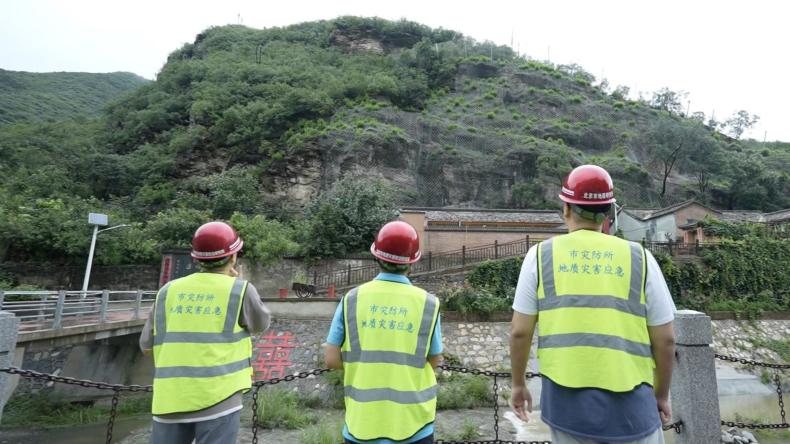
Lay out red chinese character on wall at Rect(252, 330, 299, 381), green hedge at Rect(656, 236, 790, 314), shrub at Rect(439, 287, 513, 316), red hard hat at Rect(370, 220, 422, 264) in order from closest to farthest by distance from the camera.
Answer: red hard hat at Rect(370, 220, 422, 264)
red chinese character on wall at Rect(252, 330, 299, 381)
shrub at Rect(439, 287, 513, 316)
green hedge at Rect(656, 236, 790, 314)

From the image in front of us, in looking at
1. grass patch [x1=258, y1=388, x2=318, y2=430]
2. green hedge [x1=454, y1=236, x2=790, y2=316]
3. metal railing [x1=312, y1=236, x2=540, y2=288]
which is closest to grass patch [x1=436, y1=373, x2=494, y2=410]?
grass patch [x1=258, y1=388, x2=318, y2=430]

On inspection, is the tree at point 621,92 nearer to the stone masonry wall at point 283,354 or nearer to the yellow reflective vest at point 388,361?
the stone masonry wall at point 283,354

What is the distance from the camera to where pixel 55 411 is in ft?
37.3

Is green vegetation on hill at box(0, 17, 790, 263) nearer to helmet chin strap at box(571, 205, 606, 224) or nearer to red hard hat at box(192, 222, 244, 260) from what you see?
red hard hat at box(192, 222, 244, 260)

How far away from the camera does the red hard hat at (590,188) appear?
7.14ft

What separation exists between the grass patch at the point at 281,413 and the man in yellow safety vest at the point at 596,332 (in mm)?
8815

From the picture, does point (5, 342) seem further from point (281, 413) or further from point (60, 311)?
point (281, 413)

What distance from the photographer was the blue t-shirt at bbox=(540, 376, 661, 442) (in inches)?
73.5

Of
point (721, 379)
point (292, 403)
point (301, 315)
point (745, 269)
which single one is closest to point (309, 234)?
point (301, 315)

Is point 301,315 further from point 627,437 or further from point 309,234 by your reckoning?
point 627,437

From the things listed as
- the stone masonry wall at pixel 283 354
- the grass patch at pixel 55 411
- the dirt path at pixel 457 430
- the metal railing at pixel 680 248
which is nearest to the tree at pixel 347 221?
the stone masonry wall at pixel 283 354

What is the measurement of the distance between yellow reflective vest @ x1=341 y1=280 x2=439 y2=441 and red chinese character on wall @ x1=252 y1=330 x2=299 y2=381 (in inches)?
421

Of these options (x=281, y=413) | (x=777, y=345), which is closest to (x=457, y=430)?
(x=281, y=413)

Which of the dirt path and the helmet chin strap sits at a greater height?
the helmet chin strap
